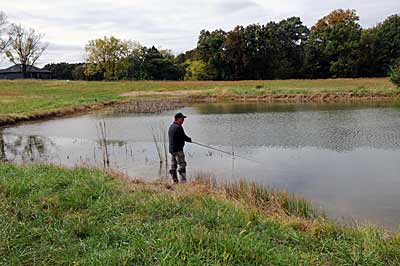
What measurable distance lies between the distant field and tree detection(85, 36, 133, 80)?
18602 mm

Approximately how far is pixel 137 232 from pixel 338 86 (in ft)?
131

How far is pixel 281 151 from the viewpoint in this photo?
1389 cm

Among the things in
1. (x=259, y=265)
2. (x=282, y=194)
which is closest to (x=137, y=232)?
(x=259, y=265)

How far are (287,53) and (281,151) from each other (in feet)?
166

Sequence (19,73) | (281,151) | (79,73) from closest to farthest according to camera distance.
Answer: (281,151), (79,73), (19,73)

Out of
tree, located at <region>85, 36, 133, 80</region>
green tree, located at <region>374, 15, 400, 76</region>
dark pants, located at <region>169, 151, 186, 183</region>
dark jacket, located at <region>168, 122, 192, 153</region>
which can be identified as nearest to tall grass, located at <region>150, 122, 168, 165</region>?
dark pants, located at <region>169, 151, 186, 183</region>

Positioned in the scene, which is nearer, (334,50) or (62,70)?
(334,50)

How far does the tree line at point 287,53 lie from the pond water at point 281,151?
34369 millimetres

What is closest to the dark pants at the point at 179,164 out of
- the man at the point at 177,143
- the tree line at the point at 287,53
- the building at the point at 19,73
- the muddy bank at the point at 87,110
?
the man at the point at 177,143

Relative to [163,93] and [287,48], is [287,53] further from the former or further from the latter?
[163,93]

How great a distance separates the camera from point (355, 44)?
54.1 meters

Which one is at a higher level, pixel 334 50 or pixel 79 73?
pixel 334 50

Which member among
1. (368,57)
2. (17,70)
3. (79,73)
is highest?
(17,70)

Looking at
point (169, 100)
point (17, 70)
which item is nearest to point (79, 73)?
point (17, 70)
